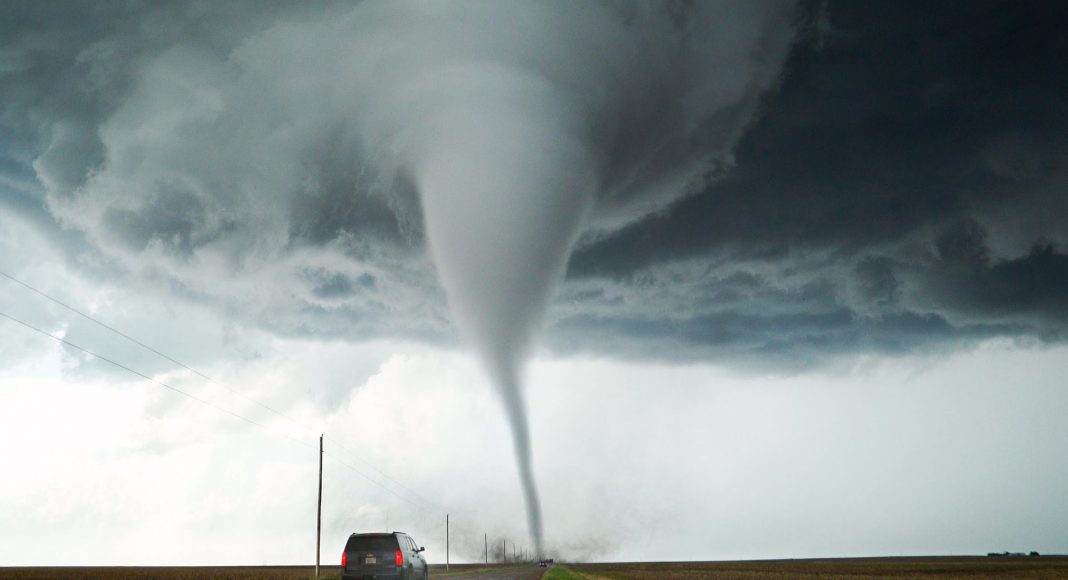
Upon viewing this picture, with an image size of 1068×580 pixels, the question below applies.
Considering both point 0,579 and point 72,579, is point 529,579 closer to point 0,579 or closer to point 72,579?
point 72,579

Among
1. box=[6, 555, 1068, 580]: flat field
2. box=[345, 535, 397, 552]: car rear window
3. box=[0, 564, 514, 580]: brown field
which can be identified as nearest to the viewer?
box=[345, 535, 397, 552]: car rear window

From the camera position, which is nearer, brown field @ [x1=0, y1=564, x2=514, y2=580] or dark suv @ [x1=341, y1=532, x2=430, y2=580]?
dark suv @ [x1=341, y1=532, x2=430, y2=580]

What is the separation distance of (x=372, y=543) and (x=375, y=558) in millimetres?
674

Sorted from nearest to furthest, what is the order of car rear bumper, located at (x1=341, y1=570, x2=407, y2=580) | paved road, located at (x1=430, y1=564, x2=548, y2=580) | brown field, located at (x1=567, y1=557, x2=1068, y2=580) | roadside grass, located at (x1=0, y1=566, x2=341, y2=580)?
car rear bumper, located at (x1=341, y1=570, x2=407, y2=580), paved road, located at (x1=430, y1=564, x2=548, y2=580), roadside grass, located at (x1=0, y1=566, x2=341, y2=580), brown field, located at (x1=567, y1=557, x2=1068, y2=580)

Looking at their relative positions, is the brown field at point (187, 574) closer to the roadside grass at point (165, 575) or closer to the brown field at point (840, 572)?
the roadside grass at point (165, 575)

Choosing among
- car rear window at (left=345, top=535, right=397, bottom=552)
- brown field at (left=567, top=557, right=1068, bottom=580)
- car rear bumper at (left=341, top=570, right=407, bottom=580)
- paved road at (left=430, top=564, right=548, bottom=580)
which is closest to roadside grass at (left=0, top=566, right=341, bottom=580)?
paved road at (left=430, top=564, right=548, bottom=580)

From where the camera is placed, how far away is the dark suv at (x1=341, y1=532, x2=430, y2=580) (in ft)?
108

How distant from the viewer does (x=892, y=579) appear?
6712cm

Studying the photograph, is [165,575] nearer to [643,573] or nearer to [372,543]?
[643,573]

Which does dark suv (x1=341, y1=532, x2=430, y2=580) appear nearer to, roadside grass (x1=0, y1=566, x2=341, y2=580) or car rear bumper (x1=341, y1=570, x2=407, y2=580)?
car rear bumper (x1=341, y1=570, x2=407, y2=580)

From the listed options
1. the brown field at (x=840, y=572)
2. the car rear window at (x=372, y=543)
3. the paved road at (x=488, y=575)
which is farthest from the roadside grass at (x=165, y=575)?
the brown field at (x=840, y=572)

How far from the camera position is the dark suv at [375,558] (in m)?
32.9

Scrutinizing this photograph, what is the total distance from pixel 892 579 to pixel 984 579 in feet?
28.1

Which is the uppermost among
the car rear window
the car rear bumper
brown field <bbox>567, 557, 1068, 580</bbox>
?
the car rear window
